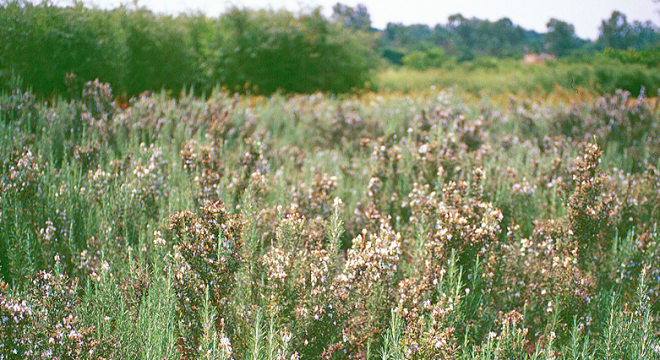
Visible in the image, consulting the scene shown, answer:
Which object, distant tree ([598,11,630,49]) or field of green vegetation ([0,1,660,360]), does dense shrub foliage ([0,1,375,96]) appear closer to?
field of green vegetation ([0,1,660,360])

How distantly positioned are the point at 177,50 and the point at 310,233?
10313 mm

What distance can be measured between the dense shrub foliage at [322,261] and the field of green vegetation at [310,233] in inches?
0.7

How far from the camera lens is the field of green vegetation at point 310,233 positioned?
247cm

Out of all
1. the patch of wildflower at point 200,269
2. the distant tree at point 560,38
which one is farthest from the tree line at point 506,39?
the patch of wildflower at point 200,269

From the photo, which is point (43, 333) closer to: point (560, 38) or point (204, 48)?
point (560, 38)

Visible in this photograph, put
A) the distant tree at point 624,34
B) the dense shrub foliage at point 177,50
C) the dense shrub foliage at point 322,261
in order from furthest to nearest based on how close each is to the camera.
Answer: the dense shrub foliage at point 177,50, the distant tree at point 624,34, the dense shrub foliage at point 322,261

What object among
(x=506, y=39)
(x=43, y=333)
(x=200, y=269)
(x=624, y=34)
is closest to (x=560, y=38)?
(x=624, y=34)

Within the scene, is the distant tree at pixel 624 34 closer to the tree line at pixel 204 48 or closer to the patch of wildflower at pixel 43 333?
the tree line at pixel 204 48

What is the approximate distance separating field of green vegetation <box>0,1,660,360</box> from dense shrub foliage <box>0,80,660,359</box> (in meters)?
0.02

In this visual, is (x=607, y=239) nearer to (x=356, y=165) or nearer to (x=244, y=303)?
(x=356, y=165)

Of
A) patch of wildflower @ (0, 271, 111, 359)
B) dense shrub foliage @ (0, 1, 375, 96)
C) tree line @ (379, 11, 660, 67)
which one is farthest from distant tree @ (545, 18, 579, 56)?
patch of wildflower @ (0, 271, 111, 359)

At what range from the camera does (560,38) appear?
9695 millimetres

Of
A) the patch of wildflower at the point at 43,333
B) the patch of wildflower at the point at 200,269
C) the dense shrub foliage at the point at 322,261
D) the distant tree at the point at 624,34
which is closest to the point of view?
the patch of wildflower at the point at 43,333

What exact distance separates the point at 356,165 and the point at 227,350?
3672 millimetres
